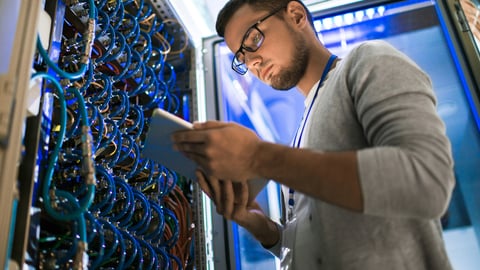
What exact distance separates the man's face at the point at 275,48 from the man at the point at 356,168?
12 cm

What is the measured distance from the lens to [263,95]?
6.22ft

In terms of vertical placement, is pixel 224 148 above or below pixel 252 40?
below

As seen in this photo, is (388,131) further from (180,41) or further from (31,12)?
(180,41)

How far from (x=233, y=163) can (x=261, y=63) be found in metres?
0.57

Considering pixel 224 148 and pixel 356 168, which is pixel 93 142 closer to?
pixel 224 148

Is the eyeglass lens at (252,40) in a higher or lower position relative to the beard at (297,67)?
higher

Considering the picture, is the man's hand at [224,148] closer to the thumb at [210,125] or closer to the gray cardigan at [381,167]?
the thumb at [210,125]

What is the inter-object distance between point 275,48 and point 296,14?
0.18 metres

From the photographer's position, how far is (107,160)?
1137 millimetres

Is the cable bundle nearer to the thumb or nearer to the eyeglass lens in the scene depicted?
the thumb

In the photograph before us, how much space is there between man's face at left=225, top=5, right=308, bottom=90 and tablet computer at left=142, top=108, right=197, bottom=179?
44 cm

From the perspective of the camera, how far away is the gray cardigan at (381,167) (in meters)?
0.64

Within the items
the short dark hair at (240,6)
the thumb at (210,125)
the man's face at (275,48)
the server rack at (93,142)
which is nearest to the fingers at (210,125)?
the thumb at (210,125)

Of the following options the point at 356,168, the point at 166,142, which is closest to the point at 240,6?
the point at 166,142
